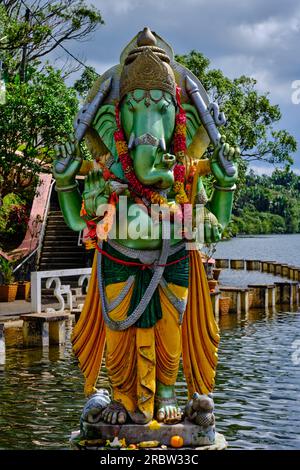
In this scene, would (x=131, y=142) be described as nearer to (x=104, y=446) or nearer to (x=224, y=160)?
(x=224, y=160)

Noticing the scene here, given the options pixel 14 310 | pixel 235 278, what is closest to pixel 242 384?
pixel 14 310

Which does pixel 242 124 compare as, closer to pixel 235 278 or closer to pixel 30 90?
pixel 235 278

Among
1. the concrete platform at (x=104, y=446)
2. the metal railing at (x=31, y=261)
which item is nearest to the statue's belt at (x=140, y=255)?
the concrete platform at (x=104, y=446)

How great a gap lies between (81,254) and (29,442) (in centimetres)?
1242

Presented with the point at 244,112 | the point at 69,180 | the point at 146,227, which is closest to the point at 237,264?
the point at 244,112

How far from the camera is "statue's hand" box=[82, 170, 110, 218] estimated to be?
17.7ft

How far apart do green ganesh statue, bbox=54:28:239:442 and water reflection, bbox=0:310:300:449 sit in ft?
5.06

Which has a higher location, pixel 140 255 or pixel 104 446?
pixel 140 255

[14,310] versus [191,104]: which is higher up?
[191,104]

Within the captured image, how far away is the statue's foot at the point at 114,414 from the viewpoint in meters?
5.25

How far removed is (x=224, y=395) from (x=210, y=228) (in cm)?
381

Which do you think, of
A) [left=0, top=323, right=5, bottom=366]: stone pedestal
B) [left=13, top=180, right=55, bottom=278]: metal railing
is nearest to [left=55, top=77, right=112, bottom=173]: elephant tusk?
[left=0, top=323, right=5, bottom=366]: stone pedestal

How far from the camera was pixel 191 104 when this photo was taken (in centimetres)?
570

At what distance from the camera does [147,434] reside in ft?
17.1
